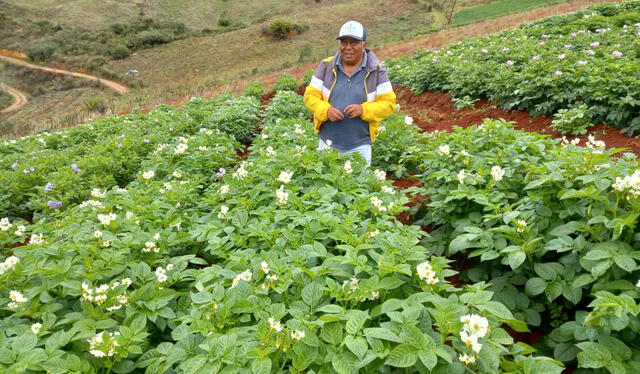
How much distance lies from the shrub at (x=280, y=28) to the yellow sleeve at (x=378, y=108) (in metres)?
40.9

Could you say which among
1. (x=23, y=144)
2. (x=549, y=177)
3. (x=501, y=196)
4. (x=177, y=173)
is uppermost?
(x=549, y=177)

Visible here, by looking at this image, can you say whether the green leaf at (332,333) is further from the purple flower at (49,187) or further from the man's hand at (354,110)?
the purple flower at (49,187)

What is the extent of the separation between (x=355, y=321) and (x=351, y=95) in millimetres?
2827

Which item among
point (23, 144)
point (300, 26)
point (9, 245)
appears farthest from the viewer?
point (300, 26)

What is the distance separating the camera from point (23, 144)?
8609 mm

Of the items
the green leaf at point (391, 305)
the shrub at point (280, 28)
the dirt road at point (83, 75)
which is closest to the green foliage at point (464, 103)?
the green leaf at point (391, 305)

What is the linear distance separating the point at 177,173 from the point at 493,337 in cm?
389

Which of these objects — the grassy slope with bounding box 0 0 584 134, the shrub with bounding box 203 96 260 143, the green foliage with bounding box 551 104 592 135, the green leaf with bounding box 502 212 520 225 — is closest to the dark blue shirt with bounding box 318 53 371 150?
the green leaf with bounding box 502 212 520 225

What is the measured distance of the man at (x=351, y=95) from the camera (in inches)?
155

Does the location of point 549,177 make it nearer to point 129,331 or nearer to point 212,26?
point 129,331

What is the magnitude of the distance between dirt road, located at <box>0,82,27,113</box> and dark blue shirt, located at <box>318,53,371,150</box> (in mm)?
40153

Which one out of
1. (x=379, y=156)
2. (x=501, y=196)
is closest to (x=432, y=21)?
(x=379, y=156)

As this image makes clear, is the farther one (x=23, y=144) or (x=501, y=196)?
(x=23, y=144)

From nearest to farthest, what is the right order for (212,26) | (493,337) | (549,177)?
(493,337), (549,177), (212,26)
